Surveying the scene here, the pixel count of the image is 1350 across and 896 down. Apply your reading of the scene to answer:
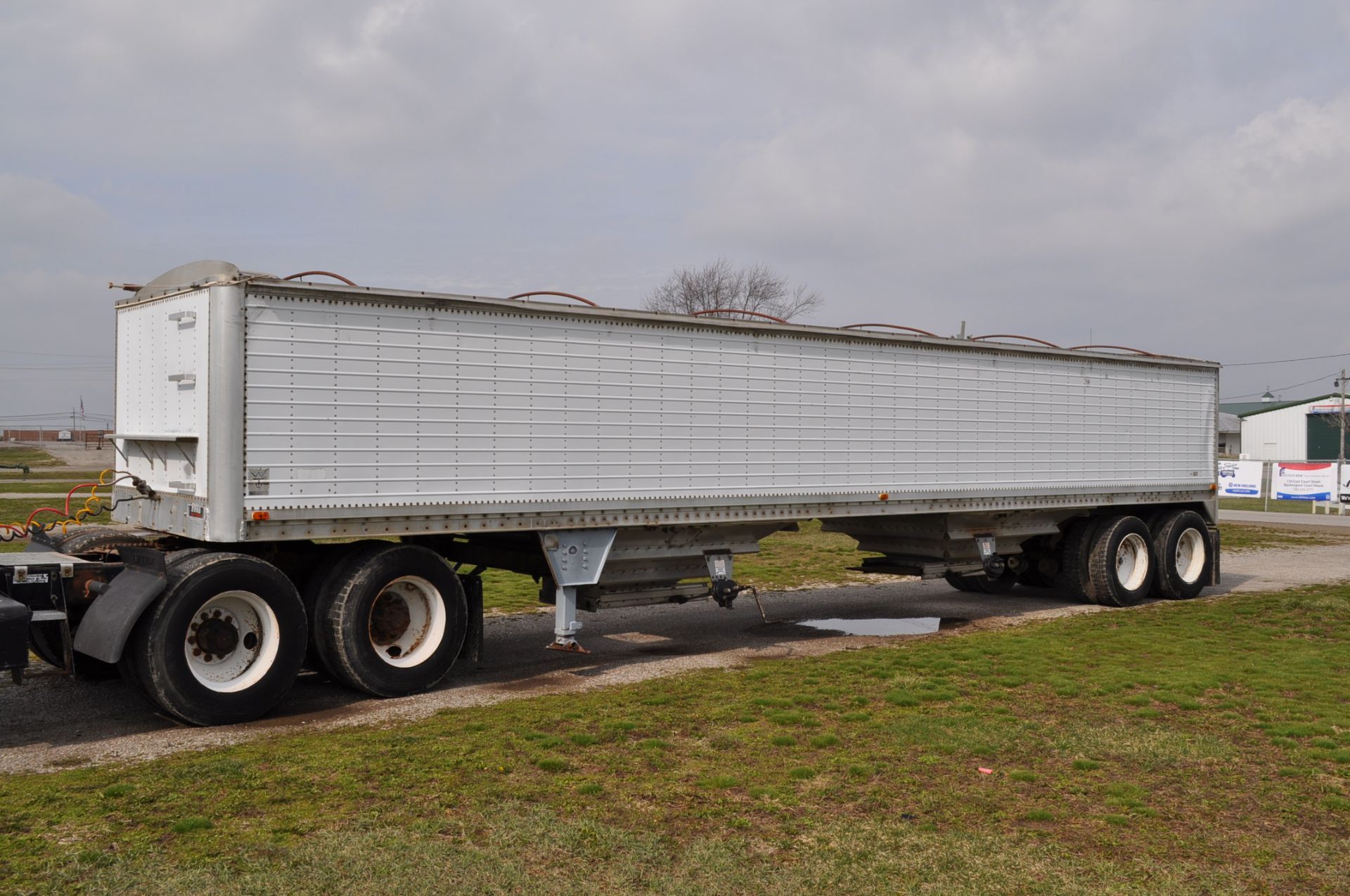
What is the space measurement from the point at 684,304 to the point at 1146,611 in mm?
34430

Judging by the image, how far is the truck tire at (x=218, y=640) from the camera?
8133mm

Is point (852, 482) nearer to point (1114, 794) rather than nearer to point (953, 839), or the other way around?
point (1114, 794)

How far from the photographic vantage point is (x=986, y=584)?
1727 centimetres

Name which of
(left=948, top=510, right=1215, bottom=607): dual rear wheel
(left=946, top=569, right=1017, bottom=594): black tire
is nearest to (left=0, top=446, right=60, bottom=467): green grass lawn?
(left=946, top=569, right=1017, bottom=594): black tire

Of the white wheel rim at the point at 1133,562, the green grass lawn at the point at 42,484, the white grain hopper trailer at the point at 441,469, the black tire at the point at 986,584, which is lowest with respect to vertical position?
the black tire at the point at 986,584

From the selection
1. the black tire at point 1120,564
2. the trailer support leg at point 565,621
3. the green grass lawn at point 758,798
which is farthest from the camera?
the black tire at point 1120,564

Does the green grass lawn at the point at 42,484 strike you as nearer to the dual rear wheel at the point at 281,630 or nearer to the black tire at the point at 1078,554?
the dual rear wheel at the point at 281,630

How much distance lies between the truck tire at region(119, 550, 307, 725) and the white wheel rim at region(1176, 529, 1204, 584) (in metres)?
12.8

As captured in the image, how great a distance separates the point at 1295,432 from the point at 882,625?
64.6m

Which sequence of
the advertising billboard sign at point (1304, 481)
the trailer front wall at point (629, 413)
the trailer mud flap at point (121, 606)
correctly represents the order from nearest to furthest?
the trailer mud flap at point (121, 606) → the trailer front wall at point (629, 413) → the advertising billboard sign at point (1304, 481)

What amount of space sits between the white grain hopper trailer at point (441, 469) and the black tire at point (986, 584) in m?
2.86

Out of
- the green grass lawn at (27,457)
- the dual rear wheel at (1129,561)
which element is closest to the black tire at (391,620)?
the dual rear wheel at (1129,561)

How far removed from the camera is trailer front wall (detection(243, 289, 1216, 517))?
8.93m

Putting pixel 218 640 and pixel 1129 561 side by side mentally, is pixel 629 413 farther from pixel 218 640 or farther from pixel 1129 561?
pixel 1129 561
